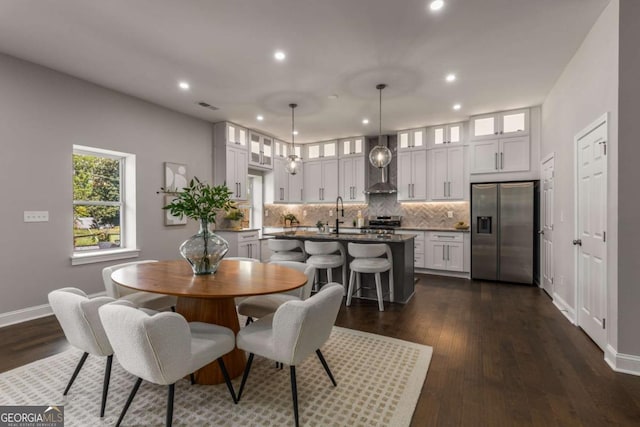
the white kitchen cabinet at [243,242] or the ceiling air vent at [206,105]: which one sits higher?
the ceiling air vent at [206,105]

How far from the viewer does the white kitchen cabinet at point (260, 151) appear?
21.7 ft

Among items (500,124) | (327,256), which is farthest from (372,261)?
(500,124)

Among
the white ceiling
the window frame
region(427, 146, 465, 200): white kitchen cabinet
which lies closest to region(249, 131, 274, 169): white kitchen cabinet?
the white ceiling

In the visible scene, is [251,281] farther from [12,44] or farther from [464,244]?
[464,244]

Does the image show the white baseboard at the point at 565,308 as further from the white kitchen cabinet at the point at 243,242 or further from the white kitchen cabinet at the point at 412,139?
the white kitchen cabinet at the point at 243,242

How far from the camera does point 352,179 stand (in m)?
7.34

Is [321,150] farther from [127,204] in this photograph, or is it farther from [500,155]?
[127,204]

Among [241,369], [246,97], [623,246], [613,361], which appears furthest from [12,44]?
[613,361]

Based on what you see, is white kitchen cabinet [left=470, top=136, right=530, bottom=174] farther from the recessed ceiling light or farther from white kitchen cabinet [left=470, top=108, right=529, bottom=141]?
the recessed ceiling light

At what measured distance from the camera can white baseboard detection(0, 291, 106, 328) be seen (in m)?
3.40

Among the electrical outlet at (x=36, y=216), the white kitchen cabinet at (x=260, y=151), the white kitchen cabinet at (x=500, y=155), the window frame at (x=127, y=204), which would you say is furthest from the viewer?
the white kitchen cabinet at (x=260, y=151)

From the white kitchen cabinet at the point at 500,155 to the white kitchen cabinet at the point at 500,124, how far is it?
11 cm

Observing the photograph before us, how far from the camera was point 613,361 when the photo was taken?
2.48 m

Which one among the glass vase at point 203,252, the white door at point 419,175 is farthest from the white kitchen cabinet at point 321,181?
the glass vase at point 203,252
